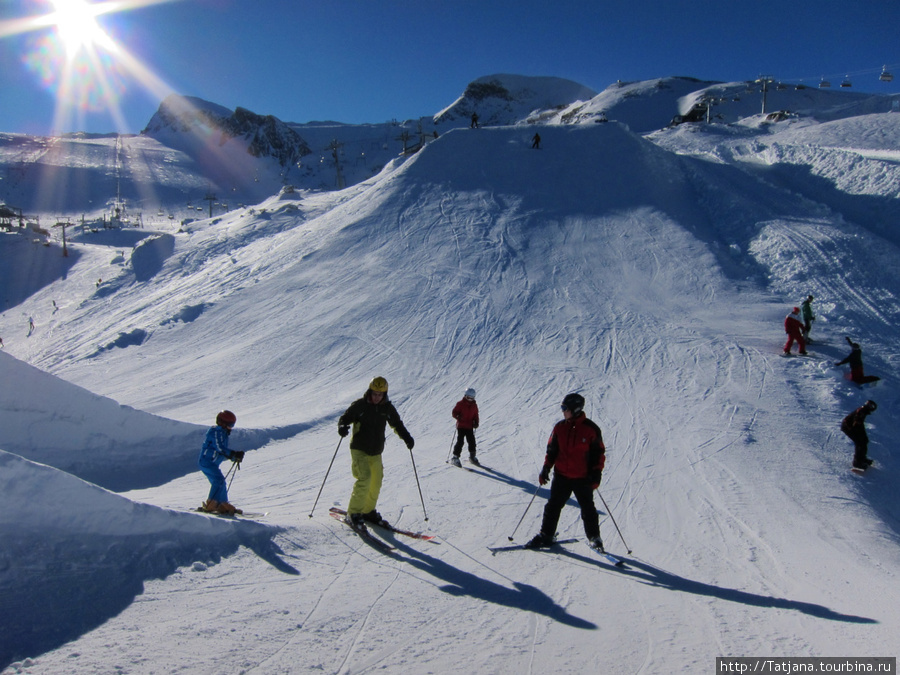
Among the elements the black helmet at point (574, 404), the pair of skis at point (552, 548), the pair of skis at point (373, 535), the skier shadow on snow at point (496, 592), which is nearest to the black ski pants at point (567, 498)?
the pair of skis at point (552, 548)

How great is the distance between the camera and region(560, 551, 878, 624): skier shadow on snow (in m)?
4.50

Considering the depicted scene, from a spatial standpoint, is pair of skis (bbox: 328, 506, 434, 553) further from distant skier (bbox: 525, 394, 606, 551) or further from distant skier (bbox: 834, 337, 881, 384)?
distant skier (bbox: 834, 337, 881, 384)

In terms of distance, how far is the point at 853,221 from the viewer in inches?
885

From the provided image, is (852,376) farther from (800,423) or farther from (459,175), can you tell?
(459,175)

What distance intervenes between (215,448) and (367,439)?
1909mm

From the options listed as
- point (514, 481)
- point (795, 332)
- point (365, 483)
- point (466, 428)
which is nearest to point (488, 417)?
point (466, 428)

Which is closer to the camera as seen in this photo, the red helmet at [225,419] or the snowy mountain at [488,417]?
the snowy mountain at [488,417]

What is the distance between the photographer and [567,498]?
5.54 m

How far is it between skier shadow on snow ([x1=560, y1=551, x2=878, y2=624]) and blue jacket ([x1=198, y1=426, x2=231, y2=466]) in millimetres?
3988

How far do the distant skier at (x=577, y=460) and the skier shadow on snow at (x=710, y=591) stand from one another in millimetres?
360

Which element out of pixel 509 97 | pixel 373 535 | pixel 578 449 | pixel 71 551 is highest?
pixel 509 97

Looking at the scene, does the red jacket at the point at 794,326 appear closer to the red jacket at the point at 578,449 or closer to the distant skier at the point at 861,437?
the distant skier at the point at 861,437

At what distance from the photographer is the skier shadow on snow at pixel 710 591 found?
4.50 meters

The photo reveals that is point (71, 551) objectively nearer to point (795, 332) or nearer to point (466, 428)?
point (466, 428)
